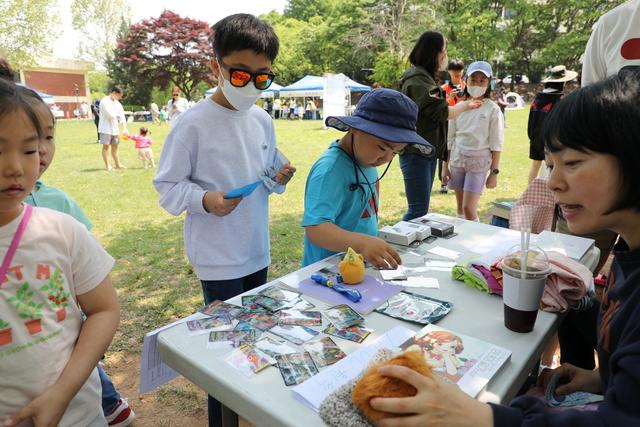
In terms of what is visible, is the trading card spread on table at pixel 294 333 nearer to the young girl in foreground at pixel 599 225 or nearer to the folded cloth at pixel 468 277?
the young girl in foreground at pixel 599 225

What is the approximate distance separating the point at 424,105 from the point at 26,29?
2465 centimetres

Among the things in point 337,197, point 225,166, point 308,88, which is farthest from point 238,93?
point 308,88

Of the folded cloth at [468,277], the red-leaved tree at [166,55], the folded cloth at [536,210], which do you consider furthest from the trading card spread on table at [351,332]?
the red-leaved tree at [166,55]

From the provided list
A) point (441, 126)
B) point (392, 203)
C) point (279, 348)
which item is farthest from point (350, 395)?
point (392, 203)

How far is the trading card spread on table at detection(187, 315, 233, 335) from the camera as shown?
123 cm

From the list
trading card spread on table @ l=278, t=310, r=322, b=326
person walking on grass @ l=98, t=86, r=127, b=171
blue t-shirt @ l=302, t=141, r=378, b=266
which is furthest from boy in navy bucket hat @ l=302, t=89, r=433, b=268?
person walking on grass @ l=98, t=86, r=127, b=171

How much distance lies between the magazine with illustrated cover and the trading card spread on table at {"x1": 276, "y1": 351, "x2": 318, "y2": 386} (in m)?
0.26

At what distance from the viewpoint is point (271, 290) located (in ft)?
4.87

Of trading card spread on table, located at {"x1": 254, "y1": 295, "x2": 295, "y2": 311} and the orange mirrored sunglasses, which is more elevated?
the orange mirrored sunglasses

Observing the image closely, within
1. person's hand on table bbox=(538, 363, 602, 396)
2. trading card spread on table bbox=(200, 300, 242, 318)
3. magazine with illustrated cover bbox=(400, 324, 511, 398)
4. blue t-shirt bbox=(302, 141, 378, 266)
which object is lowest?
person's hand on table bbox=(538, 363, 602, 396)

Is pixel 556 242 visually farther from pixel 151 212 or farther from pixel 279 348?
pixel 151 212

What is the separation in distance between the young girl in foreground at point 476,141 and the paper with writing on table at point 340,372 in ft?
11.5

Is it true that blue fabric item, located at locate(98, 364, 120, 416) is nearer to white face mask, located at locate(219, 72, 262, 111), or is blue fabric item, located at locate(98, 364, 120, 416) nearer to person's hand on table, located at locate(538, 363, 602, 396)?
white face mask, located at locate(219, 72, 262, 111)

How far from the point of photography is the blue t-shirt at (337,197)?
5.76 feet
